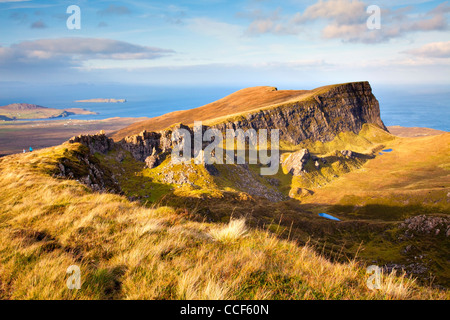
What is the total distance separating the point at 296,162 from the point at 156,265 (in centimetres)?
15729

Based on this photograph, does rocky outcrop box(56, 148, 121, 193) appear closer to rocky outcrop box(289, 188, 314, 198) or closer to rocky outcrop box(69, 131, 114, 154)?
rocky outcrop box(69, 131, 114, 154)

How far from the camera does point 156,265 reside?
520cm

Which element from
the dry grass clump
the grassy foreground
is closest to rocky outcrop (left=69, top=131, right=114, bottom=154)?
the grassy foreground

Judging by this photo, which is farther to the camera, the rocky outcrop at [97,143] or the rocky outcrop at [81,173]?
the rocky outcrop at [97,143]

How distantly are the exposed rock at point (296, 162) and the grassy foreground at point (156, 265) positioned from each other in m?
150

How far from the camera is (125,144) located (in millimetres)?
101062

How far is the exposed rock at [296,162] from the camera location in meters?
152

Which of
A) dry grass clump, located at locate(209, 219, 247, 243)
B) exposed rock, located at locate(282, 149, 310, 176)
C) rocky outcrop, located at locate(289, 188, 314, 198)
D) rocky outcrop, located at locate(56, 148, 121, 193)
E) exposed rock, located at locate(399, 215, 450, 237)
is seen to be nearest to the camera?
dry grass clump, located at locate(209, 219, 247, 243)

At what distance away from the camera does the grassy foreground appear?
4336mm

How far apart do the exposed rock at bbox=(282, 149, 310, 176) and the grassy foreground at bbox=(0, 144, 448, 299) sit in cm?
15033

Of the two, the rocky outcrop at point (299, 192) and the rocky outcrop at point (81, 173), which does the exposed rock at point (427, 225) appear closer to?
the rocky outcrop at point (299, 192)

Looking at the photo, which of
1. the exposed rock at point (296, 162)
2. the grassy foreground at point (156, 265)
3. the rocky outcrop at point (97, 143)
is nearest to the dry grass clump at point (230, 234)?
the grassy foreground at point (156, 265)
